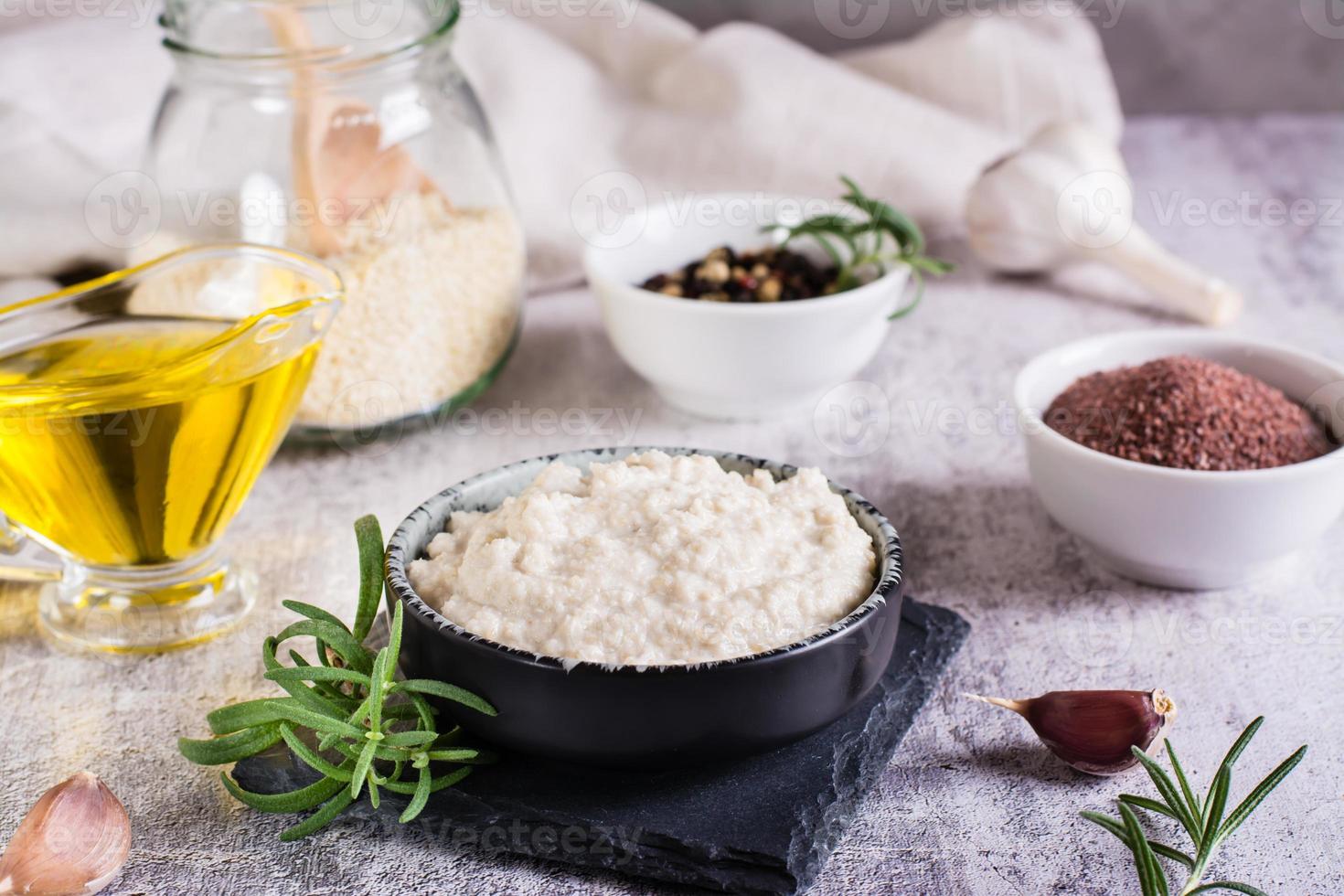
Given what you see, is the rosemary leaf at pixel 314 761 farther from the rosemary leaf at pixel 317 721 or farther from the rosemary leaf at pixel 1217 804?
the rosemary leaf at pixel 1217 804

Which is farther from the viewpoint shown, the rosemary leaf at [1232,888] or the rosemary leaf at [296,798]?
the rosemary leaf at [296,798]

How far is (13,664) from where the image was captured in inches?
55.1

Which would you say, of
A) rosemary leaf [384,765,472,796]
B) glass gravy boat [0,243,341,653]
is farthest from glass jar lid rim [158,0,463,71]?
rosemary leaf [384,765,472,796]

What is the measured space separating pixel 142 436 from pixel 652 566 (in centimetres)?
54

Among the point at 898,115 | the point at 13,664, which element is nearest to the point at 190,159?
the point at 13,664

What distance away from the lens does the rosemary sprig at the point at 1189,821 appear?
3.31ft

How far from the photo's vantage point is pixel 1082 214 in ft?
→ 7.36

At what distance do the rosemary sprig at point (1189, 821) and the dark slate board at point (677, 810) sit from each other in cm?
21

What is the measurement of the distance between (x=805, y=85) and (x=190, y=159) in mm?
1202

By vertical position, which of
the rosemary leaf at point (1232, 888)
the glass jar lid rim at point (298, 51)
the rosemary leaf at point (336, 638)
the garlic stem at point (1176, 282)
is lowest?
the garlic stem at point (1176, 282)

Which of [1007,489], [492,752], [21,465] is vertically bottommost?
[1007,489]

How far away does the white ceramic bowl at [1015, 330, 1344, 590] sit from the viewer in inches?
54.3

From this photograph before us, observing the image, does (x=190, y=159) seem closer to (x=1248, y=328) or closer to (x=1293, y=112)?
(x=1248, y=328)

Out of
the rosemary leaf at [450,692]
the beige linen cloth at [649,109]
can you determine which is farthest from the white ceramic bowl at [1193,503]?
the beige linen cloth at [649,109]
